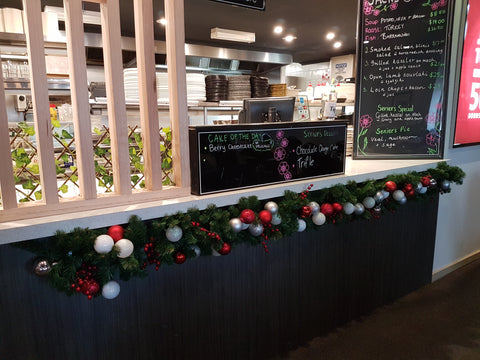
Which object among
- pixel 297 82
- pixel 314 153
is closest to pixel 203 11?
pixel 314 153

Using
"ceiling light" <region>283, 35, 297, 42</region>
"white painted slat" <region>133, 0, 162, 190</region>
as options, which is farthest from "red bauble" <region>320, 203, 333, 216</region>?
"ceiling light" <region>283, 35, 297, 42</region>

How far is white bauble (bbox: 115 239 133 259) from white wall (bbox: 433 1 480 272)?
8.08ft

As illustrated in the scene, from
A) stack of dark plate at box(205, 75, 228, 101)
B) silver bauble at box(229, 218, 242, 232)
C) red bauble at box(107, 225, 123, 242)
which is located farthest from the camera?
stack of dark plate at box(205, 75, 228, 101)

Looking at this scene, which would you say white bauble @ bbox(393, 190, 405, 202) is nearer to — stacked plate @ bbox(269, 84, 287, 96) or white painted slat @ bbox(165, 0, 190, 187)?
white painted slat @ bbox(165, 0, 190, 187)

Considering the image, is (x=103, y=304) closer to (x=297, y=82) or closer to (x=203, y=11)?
(x=203, y=11)

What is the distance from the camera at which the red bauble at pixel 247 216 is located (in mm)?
1525

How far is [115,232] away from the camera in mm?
1282

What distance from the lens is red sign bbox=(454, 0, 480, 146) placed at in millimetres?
2729

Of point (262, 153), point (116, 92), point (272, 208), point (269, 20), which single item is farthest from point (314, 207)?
A: point (269, 20)

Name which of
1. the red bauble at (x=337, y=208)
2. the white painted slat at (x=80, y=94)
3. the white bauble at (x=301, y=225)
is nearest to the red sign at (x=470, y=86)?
the red bauble at (x=337, y=208)

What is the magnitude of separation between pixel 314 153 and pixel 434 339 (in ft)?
4.52

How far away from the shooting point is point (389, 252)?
248cm

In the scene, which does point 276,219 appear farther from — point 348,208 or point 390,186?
point 390,186

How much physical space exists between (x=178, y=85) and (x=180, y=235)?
61cm
